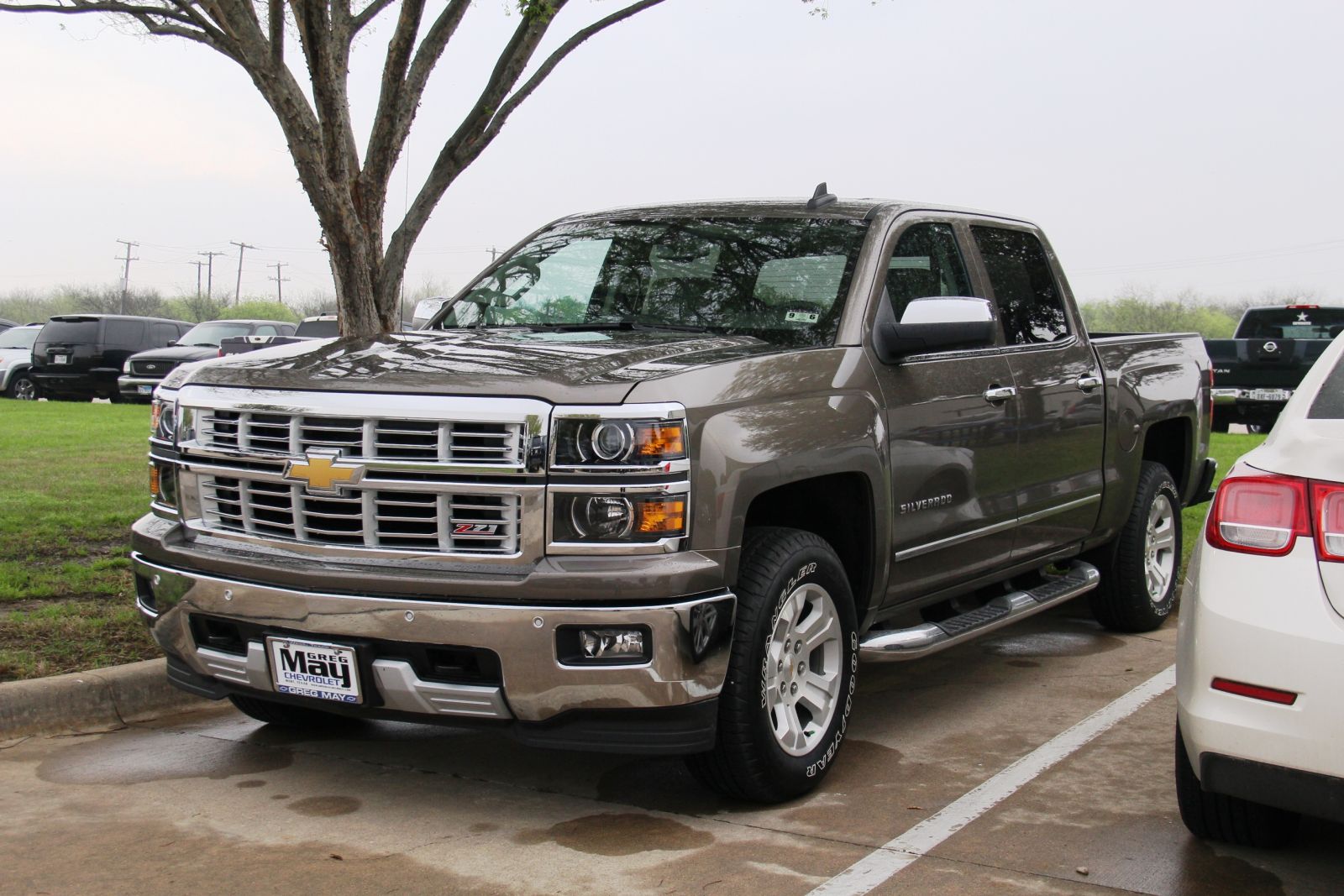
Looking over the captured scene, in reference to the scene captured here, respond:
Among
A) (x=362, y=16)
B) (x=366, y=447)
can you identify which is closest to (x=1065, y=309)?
(x=366, y=447)

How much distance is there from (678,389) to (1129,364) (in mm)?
3493

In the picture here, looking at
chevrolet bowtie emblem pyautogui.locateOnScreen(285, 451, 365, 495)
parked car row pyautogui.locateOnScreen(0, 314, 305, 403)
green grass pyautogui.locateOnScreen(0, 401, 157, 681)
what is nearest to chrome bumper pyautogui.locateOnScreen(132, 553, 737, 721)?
chevrolet bowtie emblem pyautogui.locateOnScreen(285, 451, 365, 495)

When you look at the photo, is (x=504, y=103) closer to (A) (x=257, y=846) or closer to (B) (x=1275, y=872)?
(A) (x=257, y=846)

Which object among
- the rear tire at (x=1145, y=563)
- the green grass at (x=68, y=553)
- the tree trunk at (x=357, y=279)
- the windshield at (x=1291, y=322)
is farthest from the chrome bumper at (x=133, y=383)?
the rear tire at (x=1145, y=563)

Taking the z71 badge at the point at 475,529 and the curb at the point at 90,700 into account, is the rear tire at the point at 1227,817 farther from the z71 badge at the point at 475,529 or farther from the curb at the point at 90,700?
the curb at the point at 90,700

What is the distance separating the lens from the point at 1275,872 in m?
3.78

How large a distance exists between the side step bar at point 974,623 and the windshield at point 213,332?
2086 cm

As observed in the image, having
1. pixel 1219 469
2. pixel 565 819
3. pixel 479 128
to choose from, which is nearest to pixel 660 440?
pixel 565 819

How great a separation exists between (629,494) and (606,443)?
15 centimetres

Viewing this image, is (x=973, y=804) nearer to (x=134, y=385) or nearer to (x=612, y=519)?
(x=612, y=519)

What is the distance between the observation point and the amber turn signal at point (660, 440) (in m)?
3.80

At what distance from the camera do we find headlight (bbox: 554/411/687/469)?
380 centimetres

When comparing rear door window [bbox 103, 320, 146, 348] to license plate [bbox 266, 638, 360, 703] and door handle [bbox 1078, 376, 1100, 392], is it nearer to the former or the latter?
door handle [bbox 1078, 376, 1100, 392]

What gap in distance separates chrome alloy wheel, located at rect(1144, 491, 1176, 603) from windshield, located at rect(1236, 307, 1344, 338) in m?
14.7
